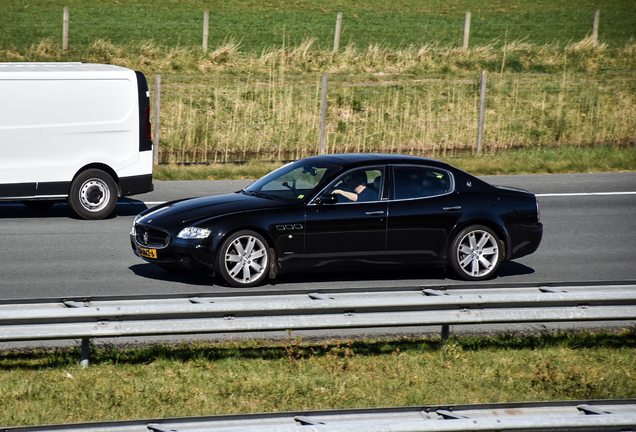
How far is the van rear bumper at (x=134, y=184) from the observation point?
13.3 metres

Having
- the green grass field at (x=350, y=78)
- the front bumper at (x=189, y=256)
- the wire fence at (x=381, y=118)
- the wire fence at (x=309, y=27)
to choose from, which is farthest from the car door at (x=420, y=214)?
the wire fence at (x=309, y=27)

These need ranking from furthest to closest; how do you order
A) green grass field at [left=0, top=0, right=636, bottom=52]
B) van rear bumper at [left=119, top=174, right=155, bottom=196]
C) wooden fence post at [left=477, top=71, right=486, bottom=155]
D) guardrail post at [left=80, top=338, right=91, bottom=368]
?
1. green grass field at [left=0, top=0, right=636, bottom=52]
2. wooden fence post at [left=477, top=71, right=486, bottom=155]
3. van rear bumper at [left=119, top=174, right=155, bottom=196]
4. guardrail post at [left=80, top=338, right=91, bottom=368]

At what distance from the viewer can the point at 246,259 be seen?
899 cm

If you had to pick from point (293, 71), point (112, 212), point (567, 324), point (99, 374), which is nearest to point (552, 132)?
point (293, 71)

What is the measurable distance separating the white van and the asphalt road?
20.3 inches

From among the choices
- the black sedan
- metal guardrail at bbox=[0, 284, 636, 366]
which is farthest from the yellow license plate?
metal guardrail at bbox=[0, 284, 636, 366]

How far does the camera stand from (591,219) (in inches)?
540

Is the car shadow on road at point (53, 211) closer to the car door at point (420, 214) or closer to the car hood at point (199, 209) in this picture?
the car hood at point (199, 209)

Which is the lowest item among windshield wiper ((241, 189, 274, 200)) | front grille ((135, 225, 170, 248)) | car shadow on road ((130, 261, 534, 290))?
car shadow on road ((130, 261, 534, 290))

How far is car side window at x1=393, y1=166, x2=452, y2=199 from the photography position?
9516 millimetres

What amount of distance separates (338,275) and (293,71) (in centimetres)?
2002

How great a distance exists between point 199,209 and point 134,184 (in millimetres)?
4520

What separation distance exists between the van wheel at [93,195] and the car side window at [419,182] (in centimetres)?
553

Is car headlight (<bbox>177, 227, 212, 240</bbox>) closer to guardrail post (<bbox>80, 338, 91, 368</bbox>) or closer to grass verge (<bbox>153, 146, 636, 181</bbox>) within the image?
guardrail post (<bbox>80, 338, 91, 368</bbox>)
